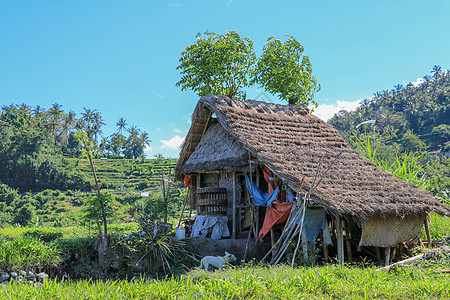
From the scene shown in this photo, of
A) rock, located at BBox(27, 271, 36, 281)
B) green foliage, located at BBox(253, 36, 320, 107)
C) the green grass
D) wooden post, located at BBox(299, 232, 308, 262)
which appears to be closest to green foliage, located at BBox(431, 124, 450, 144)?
green foliage, located at BBox(253, 36, 320, 107)

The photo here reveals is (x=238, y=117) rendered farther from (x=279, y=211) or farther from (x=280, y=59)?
(x=280, y=59)

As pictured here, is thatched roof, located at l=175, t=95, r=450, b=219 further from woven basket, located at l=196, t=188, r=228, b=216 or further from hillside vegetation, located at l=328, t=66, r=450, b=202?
hillside vegetation, located at l=328, t=66, r=450, b=202

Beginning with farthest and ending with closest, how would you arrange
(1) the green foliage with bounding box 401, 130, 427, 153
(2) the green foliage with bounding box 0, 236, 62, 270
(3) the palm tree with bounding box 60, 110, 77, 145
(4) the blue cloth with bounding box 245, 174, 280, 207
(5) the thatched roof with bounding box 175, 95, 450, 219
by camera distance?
(3) the palm tree with bounding box 60, 110, 77, 145
(1) the green foliage with bounding box 401, 130, 427, 153
(2) the green foliage with bounding box 0, 236, 62, 270
(4) the blue cloth with bounding box 245, 174, 280, 207
(5) the thatched roof with bounding box 175, 95, 450, 219

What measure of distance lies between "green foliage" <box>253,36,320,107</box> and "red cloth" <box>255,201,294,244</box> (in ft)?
30.7

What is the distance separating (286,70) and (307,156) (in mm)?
8614

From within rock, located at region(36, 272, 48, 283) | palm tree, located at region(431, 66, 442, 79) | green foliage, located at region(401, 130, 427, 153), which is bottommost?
rock, located at region(36, 272, 48, 283)

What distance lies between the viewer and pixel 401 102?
57344mm

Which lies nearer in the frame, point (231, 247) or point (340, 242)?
point (340, 242)

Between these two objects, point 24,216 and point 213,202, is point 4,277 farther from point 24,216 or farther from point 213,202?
point 24,216

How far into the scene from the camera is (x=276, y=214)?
27.3 feet

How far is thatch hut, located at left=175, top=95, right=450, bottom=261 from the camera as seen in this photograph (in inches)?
304

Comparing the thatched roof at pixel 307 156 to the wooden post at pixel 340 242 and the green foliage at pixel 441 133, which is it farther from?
the green foliage at pixel 441 133

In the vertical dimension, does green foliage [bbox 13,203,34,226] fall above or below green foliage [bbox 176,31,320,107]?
below

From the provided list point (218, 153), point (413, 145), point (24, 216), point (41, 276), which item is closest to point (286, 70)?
Answer: point (218, 153)
